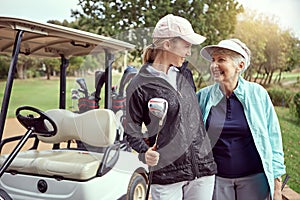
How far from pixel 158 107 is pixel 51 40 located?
168cm

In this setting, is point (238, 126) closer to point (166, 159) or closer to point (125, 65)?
point (166, 159)

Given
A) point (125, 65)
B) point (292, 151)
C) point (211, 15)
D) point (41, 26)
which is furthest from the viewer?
point (211, 15)

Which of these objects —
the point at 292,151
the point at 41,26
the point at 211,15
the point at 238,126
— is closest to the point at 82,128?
the point at 41,26

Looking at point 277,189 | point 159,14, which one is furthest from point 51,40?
point 159,14

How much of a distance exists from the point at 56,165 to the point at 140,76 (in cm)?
124

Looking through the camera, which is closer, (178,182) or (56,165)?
(178,182)

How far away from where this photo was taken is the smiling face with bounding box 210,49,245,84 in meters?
1.55

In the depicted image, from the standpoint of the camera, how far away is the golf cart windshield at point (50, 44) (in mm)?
1907

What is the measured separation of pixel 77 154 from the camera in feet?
8.75

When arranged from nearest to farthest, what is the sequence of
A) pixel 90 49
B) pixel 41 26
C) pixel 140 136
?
pixel 140 136 < pixel 41 26 < pixel 90 49

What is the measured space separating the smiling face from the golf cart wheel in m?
1.24

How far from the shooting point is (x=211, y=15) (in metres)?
5.78

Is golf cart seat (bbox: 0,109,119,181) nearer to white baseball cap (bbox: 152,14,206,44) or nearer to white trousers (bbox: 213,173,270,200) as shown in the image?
white trousers (bbox: 213,173,270,200)

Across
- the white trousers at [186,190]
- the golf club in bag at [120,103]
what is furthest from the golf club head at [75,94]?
the white trousers at [186,190]
